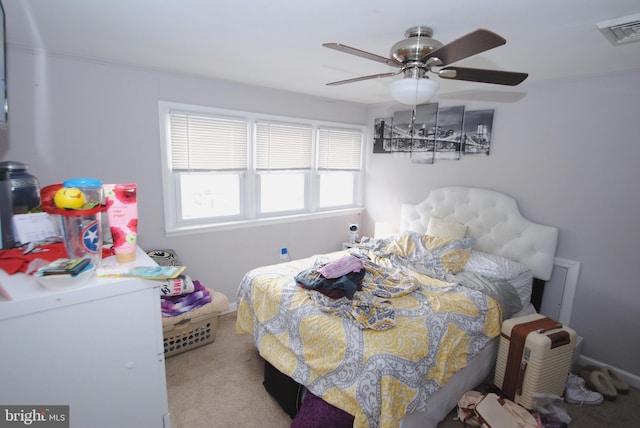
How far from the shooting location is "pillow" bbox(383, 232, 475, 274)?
8.86 feet

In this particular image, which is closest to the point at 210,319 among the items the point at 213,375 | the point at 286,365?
the point at 213,375

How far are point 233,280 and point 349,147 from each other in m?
2.25

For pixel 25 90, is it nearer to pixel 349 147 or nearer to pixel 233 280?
pixel 233 280

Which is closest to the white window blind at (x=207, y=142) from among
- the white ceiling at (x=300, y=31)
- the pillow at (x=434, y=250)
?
the white ceiling at (x=300, y=31)

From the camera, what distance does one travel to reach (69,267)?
900 mm

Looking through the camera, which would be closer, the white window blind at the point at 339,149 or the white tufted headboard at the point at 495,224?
the white tufted headboard at the point at 495,224

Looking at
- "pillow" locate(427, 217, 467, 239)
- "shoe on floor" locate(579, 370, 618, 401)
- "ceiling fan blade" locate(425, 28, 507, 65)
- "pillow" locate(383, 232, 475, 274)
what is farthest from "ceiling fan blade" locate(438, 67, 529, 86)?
"shoe on floor" locate(579, 370, 618, 401)

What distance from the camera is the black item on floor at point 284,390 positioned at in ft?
6.35

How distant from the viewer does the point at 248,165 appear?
10.9 feet

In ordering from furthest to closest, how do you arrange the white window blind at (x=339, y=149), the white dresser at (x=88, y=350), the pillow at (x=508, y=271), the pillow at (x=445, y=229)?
the white window blind at (x=339, y=149) → the pillow at (x=445, y=229) → the pillow at (x=508, y=271) → the white dresser at (x=88, y=350)

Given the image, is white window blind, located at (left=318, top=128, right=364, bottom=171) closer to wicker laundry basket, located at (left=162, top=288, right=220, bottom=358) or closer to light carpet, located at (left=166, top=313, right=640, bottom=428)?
wicker laundry basket, located at (left=162, top=288, right=220, bottom=358)

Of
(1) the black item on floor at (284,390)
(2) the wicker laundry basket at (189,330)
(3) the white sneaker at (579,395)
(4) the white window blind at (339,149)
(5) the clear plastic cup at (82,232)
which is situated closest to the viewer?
(5) the clear plastic cup at (82,232)

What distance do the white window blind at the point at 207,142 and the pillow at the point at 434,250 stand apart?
180cm

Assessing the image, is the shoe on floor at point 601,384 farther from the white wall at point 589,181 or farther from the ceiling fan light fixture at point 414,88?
the ceiling fan light fixture at point 414,88
